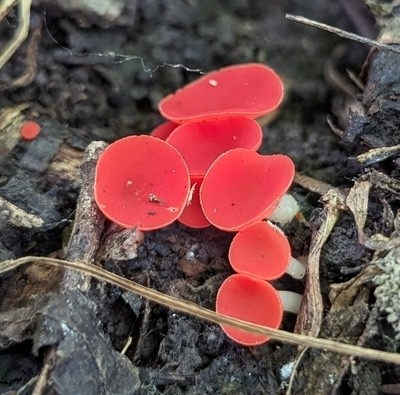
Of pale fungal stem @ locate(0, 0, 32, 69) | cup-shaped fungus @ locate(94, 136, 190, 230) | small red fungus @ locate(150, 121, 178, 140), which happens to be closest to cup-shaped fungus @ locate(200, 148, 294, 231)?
cup-shaped fungus @ locate(94, 136, 190, 230)

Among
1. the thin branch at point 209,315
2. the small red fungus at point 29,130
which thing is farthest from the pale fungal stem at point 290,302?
the small red fungus at point 29,130

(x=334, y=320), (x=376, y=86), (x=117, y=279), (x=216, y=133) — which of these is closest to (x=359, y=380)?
(x=334, y=320)

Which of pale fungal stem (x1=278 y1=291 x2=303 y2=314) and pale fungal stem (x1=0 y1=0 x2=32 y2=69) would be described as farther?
pale fungal stem (x1=0 y1=0 x2=32 y2=69)

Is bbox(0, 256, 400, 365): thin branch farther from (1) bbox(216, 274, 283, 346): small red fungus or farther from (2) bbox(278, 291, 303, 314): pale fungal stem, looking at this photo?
(2) bbox(278, 291, 303, 314): pale fungal stem

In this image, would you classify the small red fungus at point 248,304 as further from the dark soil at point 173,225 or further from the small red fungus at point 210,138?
the small red fungus at point 210,138

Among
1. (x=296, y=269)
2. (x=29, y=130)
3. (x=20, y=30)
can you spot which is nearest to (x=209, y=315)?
(x=296, y=269)

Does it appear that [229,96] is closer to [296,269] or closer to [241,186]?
[241,186]
